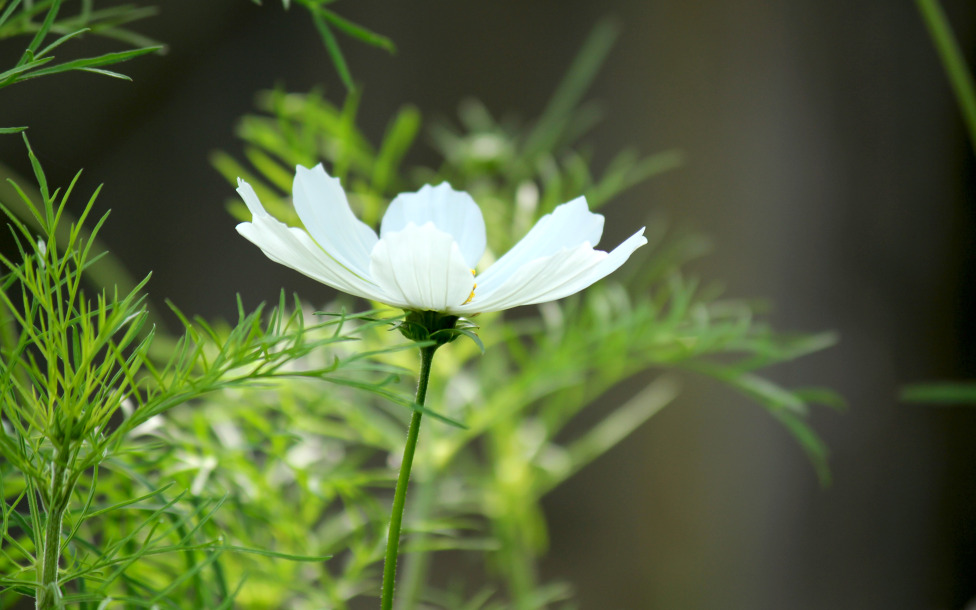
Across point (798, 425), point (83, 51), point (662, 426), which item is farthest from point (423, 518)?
point (83, 51)

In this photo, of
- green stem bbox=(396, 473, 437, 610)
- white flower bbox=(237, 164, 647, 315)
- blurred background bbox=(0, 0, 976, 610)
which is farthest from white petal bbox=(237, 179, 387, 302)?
blurred background bbox=(0, 0, 976, 610)

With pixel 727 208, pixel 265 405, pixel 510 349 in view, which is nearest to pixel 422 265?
pixel 265 405

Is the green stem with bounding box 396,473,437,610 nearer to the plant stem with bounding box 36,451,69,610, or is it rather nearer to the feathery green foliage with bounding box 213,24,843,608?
the feathery green foliage with bounding box 213,24,843,608

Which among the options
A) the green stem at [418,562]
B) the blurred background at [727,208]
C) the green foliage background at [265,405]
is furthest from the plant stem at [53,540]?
the blurred background at [727,208]

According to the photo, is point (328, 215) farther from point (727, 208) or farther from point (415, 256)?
point (727, 208)

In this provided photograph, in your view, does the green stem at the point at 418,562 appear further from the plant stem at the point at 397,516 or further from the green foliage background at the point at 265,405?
the plant stem at the point at 397,516

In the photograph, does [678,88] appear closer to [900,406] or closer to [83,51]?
[900,406]

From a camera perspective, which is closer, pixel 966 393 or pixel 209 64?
pixel 966 393
